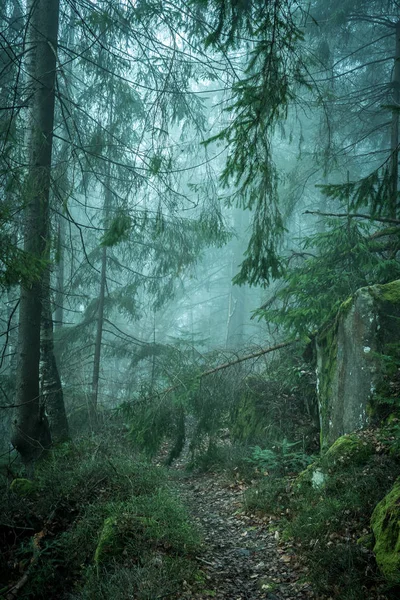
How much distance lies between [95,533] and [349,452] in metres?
3.29

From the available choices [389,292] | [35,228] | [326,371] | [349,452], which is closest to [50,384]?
[35,228]

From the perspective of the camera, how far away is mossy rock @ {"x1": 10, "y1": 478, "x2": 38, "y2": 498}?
6.04 meters

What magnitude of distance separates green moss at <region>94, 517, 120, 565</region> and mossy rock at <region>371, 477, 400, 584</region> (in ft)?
8.80

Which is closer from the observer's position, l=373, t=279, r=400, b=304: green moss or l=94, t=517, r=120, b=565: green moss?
l=94, t=517, r=120, b=565: green moss

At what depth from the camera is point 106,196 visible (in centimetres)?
1182

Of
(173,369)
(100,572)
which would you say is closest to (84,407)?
(173,369)

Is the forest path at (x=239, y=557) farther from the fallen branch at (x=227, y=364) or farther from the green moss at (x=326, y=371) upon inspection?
the fallen branch at (x=227, y=364)

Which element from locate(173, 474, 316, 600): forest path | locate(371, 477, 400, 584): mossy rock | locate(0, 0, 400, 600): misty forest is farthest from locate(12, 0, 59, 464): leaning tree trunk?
locate(371, 477, 400, 584): mossy rock

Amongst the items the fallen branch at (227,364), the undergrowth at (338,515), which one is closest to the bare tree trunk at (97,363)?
the fallen branch at (227,364)

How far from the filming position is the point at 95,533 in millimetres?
5203

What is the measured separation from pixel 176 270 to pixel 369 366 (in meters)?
6.31

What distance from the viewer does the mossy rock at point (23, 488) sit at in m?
6.04

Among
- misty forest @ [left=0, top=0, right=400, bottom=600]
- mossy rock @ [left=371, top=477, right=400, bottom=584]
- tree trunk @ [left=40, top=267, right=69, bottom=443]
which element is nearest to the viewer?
mossy rock @ [left=371, top=477, right=400, bottom=584]

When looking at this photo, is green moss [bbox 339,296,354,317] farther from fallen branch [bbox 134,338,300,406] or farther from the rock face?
fallen branch [bbox 134,338,300,406]
